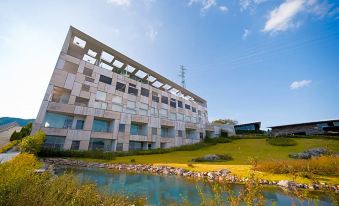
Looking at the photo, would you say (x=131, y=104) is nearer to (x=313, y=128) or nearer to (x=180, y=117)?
(x=180, y=117)

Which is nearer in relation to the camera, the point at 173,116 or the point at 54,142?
the point at 54,142

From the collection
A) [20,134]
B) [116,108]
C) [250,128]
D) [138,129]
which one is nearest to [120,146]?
[138,129]

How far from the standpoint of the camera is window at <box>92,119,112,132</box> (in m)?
26.3

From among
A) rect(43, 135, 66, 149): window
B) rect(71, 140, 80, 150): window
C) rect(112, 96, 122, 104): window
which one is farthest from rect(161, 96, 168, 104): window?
rect(43, 135, 66, 149): window

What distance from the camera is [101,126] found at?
2716 cm

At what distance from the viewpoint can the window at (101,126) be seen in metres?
26.3

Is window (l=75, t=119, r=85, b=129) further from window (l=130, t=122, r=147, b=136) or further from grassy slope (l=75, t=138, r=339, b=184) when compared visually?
window (l=130, t=122, r=147, b=136)

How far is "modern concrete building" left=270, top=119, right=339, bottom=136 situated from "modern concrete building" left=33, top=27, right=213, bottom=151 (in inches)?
979

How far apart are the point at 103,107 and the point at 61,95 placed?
18.9 feet

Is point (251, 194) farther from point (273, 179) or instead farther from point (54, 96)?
point (54, 96)

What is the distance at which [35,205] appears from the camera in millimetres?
3574

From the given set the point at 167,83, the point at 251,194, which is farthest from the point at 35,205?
the point at 167,83

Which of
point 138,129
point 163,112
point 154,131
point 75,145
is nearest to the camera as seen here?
point 75,145

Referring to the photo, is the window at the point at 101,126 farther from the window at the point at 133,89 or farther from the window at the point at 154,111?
the window at the point at 154,111
